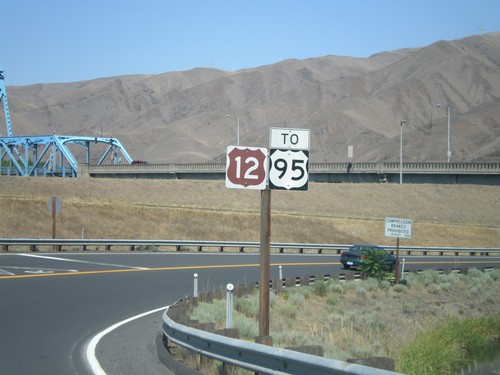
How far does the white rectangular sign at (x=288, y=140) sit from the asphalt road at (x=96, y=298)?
356 centimetres

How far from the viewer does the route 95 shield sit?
11.1 m

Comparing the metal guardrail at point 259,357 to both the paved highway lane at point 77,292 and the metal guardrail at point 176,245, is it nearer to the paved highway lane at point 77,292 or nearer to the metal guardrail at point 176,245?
the paved highway lane at point 77,292

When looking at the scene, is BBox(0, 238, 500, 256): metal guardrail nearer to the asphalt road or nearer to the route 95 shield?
the asphalt road

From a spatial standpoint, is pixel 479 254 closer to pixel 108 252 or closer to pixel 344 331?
pixel 108 252

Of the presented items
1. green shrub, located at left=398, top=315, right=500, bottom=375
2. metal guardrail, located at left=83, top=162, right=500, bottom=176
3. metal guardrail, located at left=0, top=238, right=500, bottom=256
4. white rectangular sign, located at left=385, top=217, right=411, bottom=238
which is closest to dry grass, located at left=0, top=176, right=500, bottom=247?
metal guardrail, located at left=83, top=162, right=500, bottom=176

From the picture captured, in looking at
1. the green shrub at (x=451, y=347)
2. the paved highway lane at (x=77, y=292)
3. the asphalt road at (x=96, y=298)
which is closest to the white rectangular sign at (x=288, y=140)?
the asphalt road at (x=96, y=298)

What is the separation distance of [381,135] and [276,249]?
12209 centimetres

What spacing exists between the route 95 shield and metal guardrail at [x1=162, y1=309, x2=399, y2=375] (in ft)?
7.67

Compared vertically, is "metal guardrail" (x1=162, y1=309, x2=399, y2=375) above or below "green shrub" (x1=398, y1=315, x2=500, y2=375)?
above

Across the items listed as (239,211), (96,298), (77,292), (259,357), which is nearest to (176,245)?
(77,292)

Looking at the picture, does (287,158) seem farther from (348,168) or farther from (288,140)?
(348,168)

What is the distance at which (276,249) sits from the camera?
46.6 metres

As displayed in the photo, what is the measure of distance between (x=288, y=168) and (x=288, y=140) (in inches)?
15.6

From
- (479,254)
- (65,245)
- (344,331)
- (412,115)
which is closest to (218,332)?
(344,331)
